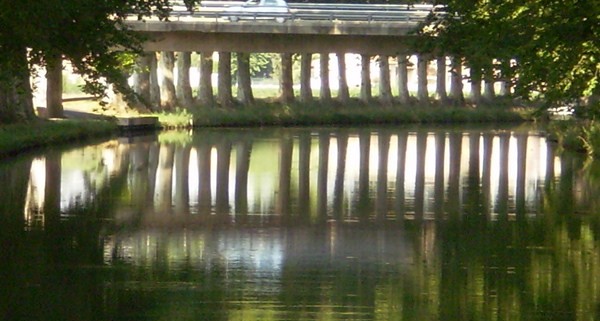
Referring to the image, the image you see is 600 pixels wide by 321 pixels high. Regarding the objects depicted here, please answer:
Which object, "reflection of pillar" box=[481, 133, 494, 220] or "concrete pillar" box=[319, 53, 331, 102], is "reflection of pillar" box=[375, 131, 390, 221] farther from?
"concrete pillar" box=[319, 53, 331, 102]

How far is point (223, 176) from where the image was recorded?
118 ft

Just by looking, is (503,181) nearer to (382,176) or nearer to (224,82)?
(382,176)

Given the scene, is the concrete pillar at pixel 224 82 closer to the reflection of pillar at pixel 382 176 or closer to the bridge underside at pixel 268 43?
the bridge underside at pixel 268 43

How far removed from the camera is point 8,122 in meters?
48.9

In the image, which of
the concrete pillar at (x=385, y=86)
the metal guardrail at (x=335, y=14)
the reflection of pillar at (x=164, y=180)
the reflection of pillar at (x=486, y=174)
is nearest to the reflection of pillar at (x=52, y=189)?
the reflection of pillar at (x=164, y=180)

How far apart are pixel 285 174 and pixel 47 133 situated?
1409cm

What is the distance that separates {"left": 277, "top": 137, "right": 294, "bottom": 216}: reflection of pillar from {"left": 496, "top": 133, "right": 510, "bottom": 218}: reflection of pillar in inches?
158

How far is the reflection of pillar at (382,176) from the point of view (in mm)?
27967

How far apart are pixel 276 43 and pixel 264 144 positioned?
10.6 meters

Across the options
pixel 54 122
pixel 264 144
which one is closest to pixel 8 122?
pixel 54 122

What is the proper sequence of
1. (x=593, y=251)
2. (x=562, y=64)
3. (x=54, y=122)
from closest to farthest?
(x=593, y=251) → (x=562, y=64) → (x=54, y=122)

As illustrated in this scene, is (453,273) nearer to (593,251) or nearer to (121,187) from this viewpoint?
(593,251)

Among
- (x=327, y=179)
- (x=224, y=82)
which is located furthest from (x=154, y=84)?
(x=327, y=179)

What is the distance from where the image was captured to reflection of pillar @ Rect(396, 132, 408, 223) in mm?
27594
